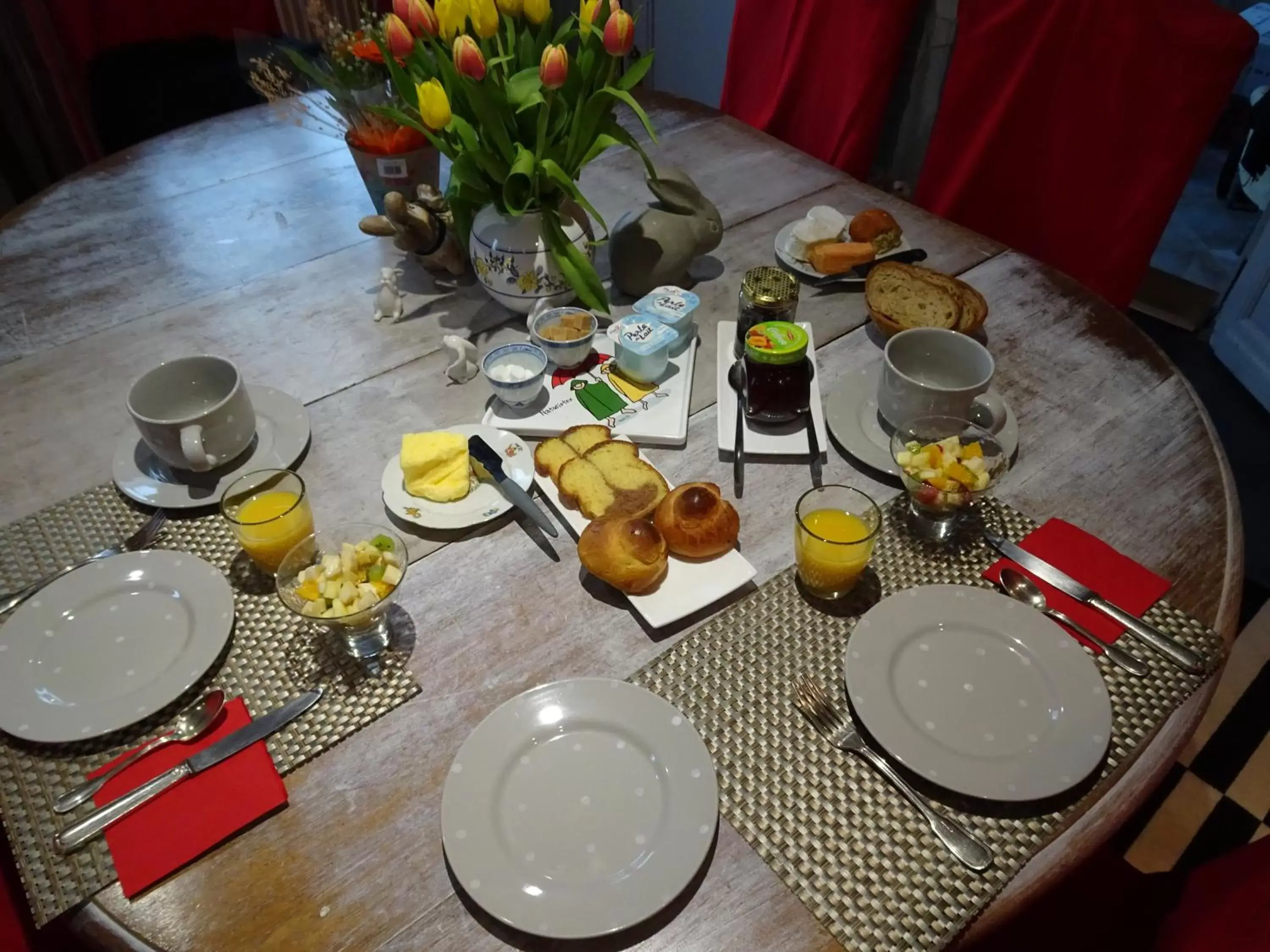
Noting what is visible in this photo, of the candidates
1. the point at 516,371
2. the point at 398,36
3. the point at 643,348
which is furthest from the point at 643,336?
the point at 398,36

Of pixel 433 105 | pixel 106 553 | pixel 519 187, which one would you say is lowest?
pixel 106 553

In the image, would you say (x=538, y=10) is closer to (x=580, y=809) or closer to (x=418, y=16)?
(x=418, y=16)

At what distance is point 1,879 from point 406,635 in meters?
0.46

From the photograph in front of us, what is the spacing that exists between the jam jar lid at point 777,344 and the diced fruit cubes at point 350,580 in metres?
0.51

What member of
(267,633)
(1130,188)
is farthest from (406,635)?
(1130,188)

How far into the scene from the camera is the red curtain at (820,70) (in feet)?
6.45

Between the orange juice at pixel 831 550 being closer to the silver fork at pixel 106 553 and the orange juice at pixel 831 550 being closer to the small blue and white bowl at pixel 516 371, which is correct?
the small blue and white bowl at pixel 516 371

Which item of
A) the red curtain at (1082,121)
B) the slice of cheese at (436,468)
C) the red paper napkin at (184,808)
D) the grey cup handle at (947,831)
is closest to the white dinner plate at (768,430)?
the slice of cheese at (436,468)

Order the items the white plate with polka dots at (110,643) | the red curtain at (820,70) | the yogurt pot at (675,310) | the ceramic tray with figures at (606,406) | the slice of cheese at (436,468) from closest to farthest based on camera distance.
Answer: the white plate with polka dots at (110,643)
the slice of cheese at (436,468)
the ceramic tray with figures at (606,406)
the yogurt pot at (675,310)
the red curtain at (820,70)

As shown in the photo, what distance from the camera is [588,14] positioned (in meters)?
1.16

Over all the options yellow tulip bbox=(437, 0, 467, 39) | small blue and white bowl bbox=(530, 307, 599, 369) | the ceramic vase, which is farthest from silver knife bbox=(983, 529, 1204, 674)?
yellow tulip bbox=(437, 0, 467, 39)

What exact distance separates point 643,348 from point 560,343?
0.12 meters

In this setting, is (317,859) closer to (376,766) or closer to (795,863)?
(376,766)

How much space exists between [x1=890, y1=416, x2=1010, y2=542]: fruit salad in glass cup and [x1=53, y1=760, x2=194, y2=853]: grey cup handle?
81cm
